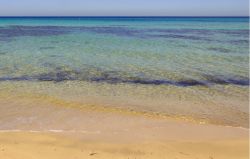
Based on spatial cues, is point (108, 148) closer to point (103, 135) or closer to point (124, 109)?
point (103, 135)

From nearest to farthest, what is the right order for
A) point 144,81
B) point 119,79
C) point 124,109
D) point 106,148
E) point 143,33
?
point 106,148
point 124,109
point 144,81
point 119,79
point 143,33

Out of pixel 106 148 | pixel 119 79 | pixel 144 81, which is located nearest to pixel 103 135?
pixel 106 148

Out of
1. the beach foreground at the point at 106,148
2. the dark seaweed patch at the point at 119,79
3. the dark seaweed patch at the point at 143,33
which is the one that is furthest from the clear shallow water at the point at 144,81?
the dark seaweed patch at the point at 143,33

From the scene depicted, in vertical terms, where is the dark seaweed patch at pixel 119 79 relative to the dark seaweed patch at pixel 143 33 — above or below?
below

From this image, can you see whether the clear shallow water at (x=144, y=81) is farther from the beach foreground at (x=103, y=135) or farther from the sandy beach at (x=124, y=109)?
the beach foreground at (x=103, y=135)

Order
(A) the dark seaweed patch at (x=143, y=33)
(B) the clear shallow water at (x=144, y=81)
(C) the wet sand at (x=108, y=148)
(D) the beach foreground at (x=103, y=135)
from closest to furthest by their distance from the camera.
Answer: (C) the wet sand at (x=108, y=148) < (D) the beach foreground at (x=103, y=135) < (B) the clear shallow water at (x=144, y=81) < (A) the dark seaweed patch at (x=143, y=33)

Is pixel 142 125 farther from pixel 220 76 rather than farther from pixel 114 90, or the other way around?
pixel 220 76

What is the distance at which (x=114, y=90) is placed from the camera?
9.18m

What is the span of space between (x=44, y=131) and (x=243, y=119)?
4129 mm

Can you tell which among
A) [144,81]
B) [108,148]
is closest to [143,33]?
[144,81]

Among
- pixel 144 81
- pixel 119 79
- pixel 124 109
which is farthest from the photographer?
pixel 119 79

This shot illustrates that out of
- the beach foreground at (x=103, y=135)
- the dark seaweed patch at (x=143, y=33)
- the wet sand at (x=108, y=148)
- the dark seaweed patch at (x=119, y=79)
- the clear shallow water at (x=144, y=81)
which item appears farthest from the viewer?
the dark seaweed patch at (x=143, y=33)

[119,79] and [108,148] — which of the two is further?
[119,79]

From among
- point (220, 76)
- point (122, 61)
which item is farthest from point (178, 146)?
point (122, 61)
